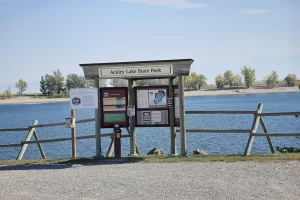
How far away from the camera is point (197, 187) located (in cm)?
857

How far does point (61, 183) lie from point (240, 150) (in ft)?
39.2

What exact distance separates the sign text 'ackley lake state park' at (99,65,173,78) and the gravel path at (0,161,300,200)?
8.96 feet

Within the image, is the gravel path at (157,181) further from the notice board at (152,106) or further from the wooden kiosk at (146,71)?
the notice board at (152,106)

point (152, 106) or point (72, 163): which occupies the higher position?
point (152, 106)

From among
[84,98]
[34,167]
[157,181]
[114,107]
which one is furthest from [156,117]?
[157,181]

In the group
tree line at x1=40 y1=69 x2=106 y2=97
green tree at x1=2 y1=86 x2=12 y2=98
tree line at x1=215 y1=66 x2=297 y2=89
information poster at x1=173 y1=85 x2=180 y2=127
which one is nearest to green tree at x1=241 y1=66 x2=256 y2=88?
tree line at x1=215 y1=66 x2=297 y2=89

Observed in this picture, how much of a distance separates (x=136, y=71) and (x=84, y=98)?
1.78m

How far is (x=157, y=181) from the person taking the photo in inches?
363

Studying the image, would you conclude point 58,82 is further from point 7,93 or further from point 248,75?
point 248,75

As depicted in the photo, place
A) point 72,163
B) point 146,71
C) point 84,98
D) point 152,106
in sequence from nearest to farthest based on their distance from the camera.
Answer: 1. point 72,163
2. point 146,71
3. point 84,98
4. point 152,106

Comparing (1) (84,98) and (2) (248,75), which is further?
(2) (248,75)

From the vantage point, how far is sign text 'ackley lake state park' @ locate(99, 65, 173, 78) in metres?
12.7

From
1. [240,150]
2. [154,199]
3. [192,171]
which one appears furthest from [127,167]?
[240,150]

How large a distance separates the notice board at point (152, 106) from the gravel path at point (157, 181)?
7.57 ft
